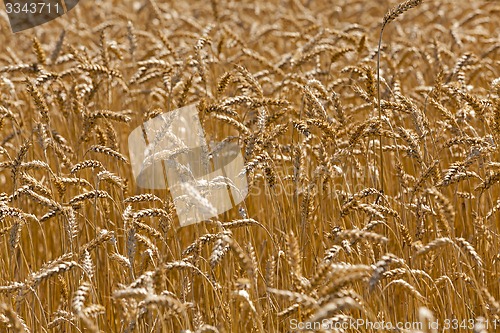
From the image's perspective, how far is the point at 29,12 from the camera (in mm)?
6738

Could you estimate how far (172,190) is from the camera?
3.11m

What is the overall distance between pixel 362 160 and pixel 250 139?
1527 millimetres

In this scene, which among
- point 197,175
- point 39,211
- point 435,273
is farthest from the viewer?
point 39,211

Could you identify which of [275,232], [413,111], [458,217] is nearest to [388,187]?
[458,217]

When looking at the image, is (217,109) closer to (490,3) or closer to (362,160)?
(362,160)
